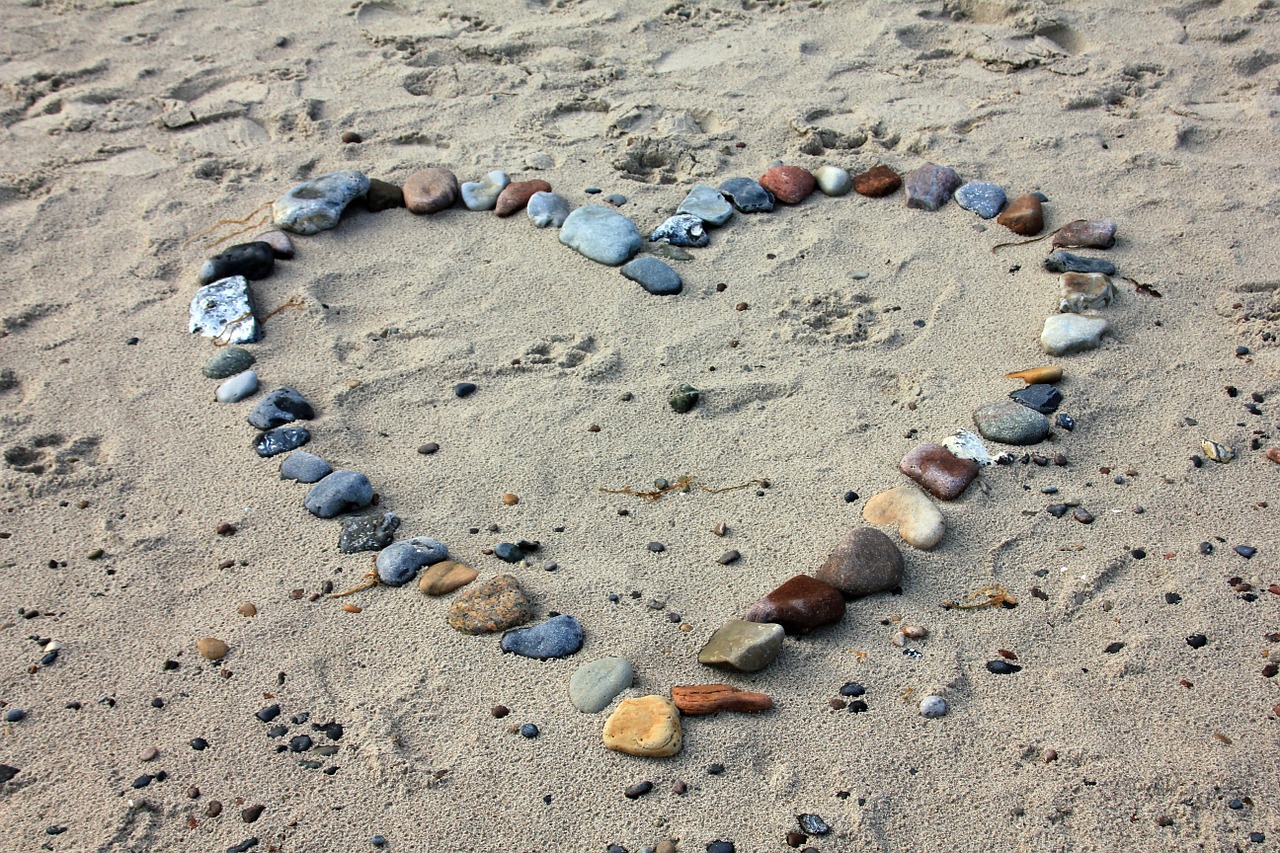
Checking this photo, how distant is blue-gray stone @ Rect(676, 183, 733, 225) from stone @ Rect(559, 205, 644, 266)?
0.69ft

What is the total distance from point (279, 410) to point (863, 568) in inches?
63.5

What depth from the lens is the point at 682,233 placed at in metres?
3.51

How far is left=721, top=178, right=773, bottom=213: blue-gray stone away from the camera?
3645mm

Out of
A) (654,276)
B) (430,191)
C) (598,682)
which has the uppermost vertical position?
(430,191)

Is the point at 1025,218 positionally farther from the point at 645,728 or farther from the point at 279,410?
the point at 279,410

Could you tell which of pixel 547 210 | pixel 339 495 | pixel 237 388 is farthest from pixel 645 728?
pixel 547 210

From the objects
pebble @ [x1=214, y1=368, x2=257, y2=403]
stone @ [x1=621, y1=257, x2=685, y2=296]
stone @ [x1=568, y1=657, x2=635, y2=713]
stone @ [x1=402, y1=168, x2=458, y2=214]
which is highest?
stone @ [x1=402, y1=168, x2=458, y2=214]

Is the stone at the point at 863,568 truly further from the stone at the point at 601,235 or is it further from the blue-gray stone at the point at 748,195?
the blue-gray stone at the point at 748,195

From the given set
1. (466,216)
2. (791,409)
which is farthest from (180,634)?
(466,216)

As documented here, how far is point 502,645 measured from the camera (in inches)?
88.1

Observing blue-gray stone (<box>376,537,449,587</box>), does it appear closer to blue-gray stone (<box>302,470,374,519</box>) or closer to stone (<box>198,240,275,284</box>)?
blue-gray stone (<box>302,470,374,519</box>)

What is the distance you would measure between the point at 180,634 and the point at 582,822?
1.00 m

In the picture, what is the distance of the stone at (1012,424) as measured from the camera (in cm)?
269

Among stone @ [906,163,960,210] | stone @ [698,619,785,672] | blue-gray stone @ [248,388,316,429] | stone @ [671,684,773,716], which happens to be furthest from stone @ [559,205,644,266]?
stone @ [671,684,773,716]
